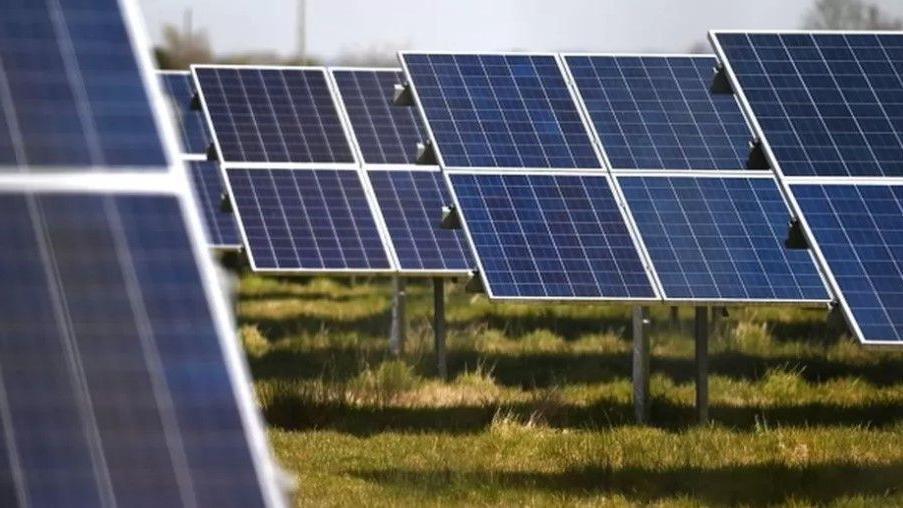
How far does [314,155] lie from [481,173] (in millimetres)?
5767

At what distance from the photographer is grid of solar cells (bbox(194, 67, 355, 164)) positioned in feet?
67.7

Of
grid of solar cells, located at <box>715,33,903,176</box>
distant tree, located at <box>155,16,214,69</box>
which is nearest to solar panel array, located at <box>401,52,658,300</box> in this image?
grid of solar cells, located at <box>715,33,903,176</box>

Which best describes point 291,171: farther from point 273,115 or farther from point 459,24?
point 459,24

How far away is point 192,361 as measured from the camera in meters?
5.11

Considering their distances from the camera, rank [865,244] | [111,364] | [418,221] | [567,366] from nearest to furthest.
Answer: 1. [111,364]
2. [865,244]
3. [567,366]
4. [418,221]

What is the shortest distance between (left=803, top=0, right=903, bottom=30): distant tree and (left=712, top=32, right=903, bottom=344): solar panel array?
1746 cm

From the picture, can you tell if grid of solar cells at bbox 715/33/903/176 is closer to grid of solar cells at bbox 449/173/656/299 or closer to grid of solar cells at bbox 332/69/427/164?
grid of solar cells at bbox 449/173/656/299

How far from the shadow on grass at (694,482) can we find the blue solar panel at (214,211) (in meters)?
13.2

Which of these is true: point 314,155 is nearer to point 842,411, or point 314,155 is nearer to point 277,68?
point 277,68

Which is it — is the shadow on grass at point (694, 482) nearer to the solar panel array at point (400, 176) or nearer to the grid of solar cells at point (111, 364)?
the grid of solar cells at point (111, 364)

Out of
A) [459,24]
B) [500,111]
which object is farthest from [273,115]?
[459,24]

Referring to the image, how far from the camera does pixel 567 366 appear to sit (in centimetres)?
1920

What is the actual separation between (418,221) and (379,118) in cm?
272

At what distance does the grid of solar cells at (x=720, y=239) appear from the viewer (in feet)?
45.9
